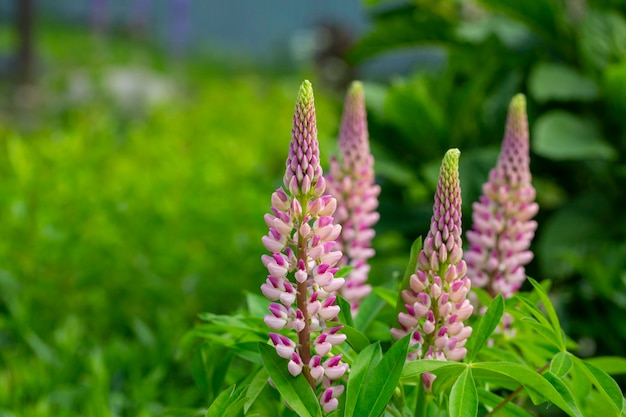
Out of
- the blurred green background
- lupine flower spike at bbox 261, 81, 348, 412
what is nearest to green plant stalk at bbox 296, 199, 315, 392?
lupine flower spike at bbox 261, 81, 348, 412

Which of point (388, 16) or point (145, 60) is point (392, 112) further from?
point (145, 60)

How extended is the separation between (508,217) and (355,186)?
35 cm

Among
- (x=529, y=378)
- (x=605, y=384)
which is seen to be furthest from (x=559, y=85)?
(x=529, y=378)

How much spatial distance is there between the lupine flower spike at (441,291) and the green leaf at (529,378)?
0.24 feet

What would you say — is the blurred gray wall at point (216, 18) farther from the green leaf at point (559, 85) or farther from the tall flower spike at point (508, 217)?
the tall flower spike at point (508, 217)

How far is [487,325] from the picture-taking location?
141 cm

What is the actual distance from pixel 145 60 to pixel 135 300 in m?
6.31

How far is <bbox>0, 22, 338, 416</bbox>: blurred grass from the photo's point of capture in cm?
240

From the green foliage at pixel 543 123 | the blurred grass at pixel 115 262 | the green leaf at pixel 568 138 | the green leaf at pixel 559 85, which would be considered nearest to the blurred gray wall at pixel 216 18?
the blurred grass at pixel 115 262

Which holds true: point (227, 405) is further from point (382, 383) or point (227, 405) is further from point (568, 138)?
point (568, 138)

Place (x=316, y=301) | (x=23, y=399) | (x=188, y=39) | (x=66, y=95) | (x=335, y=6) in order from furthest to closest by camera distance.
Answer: (x=335, y=6)
(x=188, y=39)
(x=66, y=95)
(x=23, y=399)
(x=316, y=301)

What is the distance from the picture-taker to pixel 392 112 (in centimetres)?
321

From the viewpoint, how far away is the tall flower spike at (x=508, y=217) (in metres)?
1.74

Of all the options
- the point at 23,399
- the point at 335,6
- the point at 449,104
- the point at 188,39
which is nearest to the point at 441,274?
the point at 23,399
